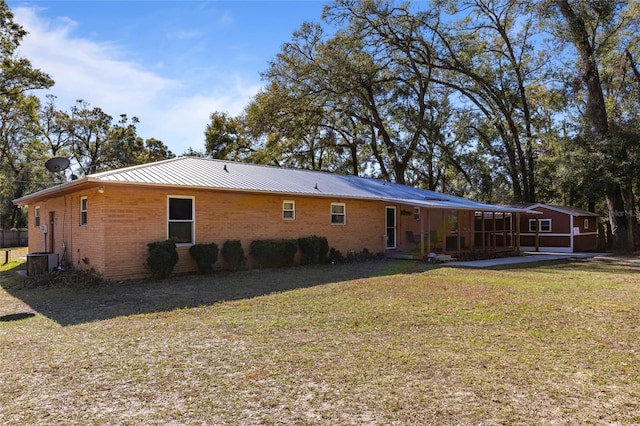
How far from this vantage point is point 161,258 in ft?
36.7

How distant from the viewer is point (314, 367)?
4547mm

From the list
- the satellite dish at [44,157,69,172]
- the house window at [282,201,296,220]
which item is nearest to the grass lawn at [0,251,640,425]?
the house window at [282,201,296,220]

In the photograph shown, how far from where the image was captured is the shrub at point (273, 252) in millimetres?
13680

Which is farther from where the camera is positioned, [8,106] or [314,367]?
[8,106]

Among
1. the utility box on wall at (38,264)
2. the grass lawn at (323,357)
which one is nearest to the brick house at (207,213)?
the utility box on wall at (38,264)

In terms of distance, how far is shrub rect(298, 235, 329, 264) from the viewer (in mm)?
15016

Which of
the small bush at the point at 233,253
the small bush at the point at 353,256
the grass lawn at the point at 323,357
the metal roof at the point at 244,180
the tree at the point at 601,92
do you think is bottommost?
the grass lawn at the point at 323,357

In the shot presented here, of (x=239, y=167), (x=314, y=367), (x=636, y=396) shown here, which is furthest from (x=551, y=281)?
(x=239, y=167)

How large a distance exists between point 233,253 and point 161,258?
234 cm

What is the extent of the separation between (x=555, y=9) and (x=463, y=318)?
22.4 meters

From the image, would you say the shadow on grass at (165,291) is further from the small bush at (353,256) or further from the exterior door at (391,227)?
the exterior door at (391,227)

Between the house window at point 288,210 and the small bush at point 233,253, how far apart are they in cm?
232

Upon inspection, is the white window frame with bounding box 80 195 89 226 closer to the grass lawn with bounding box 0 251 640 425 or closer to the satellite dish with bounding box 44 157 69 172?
the satellite dish with bounding box 44 157 69 172

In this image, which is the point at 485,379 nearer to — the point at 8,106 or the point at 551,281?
the point at 551,281
